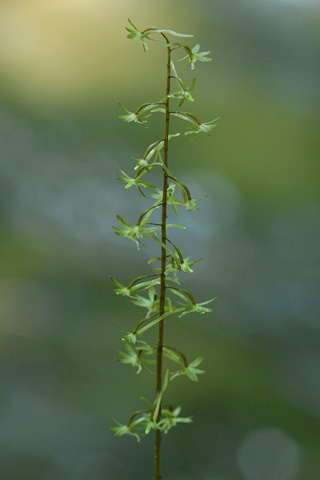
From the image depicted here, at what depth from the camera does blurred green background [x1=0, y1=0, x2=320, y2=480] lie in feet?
4.74

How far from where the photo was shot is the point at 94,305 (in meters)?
1.65

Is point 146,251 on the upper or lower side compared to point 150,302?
upper

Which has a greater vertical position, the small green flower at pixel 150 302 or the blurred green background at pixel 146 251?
the blurred green background at pixel 146 251

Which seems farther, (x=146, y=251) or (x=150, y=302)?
(x=146, y=251)

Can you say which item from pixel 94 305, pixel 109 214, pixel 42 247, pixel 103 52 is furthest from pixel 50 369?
pixel 103 52

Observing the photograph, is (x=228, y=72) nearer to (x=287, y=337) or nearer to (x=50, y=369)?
(x=287, y=337)

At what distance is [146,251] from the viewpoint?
1.67 m

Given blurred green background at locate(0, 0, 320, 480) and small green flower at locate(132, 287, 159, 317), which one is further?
blurred green background at locate(0, 0, 320, 480)

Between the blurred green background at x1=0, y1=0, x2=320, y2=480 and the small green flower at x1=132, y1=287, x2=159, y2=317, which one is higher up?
the blurred green background at x1=0, y1=0, x2=320, y2=480

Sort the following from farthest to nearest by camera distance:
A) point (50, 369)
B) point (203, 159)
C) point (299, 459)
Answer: point (203, 159) < point (50, 369) < point (299, 459)

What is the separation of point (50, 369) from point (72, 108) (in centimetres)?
81

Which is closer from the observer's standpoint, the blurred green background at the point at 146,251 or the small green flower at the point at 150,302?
the small green flower at the point at 150,302

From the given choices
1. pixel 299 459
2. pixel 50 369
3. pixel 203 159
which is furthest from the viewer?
pixel 203 159

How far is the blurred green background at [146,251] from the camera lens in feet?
4.74
